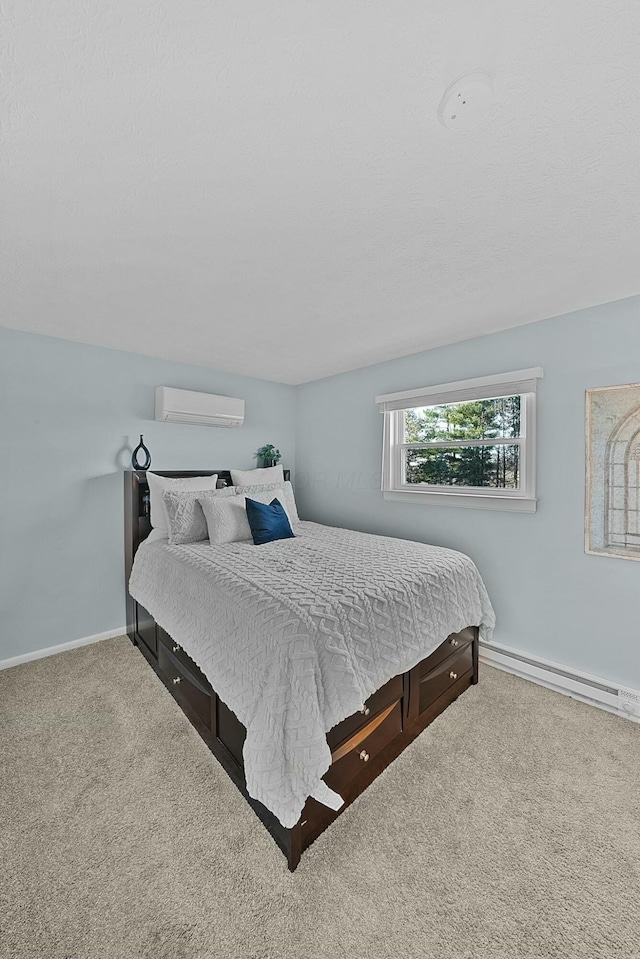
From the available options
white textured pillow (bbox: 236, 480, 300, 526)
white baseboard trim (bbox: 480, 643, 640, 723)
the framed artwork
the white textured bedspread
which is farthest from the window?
white baseboard trim (bbox: 480, 643, 640, 723)

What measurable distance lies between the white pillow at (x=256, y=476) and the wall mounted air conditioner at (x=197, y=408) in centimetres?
51

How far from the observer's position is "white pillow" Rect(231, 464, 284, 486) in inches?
140

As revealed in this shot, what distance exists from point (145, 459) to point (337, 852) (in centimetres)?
288

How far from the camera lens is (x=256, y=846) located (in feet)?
4.75

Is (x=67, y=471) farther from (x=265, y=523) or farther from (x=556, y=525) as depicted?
(x=556, y=525)

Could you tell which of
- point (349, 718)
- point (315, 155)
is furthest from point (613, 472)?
point (315, 155)

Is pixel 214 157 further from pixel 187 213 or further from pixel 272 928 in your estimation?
pixel 272 928

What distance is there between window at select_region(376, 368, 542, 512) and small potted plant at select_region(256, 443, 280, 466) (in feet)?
4.12

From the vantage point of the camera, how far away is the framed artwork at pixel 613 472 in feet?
7.18

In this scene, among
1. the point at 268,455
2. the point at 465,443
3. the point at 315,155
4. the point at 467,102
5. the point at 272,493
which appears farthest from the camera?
the point at 268,455

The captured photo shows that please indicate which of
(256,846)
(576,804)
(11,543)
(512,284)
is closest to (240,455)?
(11,543)

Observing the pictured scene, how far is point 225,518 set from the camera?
2.87 metres

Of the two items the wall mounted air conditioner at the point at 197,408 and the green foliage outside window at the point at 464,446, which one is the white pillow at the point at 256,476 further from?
the green foliage outside window at the point at 464,446

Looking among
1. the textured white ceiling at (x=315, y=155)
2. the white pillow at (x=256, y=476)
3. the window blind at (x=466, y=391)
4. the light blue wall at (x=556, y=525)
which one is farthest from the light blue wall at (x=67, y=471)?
the light blue wall at (x=556, y=525)
